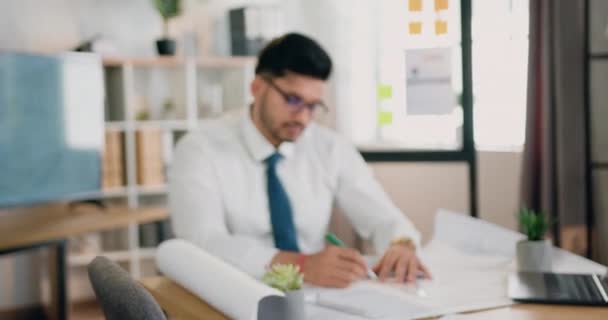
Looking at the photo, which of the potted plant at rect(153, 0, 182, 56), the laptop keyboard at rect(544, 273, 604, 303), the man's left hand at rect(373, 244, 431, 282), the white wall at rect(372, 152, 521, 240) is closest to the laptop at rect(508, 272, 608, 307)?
the laptop keyboard at rect(544, 273, 604, 303)

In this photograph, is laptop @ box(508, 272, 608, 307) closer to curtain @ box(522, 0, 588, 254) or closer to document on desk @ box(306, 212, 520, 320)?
document on desk @ box(306, 212, 520, 320)

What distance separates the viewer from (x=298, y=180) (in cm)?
230

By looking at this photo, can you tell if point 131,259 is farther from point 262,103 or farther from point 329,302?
point 329,302

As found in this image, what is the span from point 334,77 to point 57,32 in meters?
1.71

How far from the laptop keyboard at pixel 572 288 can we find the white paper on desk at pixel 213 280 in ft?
1.89

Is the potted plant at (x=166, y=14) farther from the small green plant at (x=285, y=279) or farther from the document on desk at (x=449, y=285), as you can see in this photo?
the small green plant at (x=285, y=279)

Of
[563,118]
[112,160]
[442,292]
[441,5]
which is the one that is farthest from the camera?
[112,160]

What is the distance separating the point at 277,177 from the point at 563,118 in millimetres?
1191

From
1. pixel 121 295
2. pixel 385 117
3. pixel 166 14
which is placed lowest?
pixel 121 295

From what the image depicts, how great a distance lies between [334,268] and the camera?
5.39ft

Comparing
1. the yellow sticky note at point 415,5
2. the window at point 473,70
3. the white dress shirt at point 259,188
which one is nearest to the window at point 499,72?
the window at point 473,70

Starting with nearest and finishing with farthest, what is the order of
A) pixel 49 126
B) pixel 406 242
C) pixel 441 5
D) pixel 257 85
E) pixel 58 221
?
pixel 406 242 → pixel 257 85 → pixel 441 5 → pixel 58 221 → pixel 49 126

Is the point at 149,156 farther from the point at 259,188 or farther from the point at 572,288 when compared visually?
the point at 572,288

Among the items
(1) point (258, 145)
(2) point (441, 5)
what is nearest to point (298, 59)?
(1) point (258, 145)
